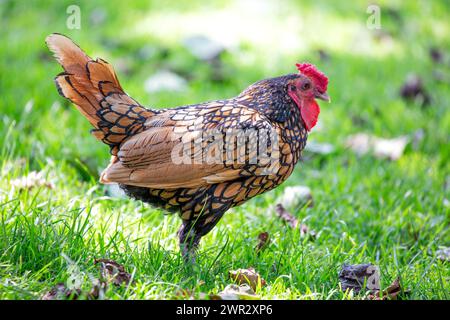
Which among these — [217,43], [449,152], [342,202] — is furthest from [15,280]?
[217,43]

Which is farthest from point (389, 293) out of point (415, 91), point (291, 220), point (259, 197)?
point (415, 91)

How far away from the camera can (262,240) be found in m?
3.39

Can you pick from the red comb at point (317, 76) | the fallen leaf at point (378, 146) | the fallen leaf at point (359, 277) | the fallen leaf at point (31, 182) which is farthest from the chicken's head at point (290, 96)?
the fallen leaf at point (378, 146)

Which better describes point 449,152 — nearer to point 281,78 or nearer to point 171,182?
point 281,78

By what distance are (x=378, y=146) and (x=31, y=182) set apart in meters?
2.62

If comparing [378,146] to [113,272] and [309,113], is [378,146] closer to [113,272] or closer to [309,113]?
[309,113]

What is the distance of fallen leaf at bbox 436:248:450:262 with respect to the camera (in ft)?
11.4

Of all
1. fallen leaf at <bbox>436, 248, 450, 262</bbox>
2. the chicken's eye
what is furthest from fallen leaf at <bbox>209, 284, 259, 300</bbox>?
fallen leaf at <bbox>436, 248, 450, 262</bbox>

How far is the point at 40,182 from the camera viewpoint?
12.0 feet

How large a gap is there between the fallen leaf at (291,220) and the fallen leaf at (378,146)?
128 centimetres

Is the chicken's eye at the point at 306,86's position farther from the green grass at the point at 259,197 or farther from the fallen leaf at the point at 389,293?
the fallen leaf at the point at 389,293

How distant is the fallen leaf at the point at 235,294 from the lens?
105 inches

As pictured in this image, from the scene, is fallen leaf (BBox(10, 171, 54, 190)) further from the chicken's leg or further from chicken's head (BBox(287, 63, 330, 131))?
chicken's head (BBox(287, 63, 330, 131))

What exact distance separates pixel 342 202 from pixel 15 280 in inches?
86.1
